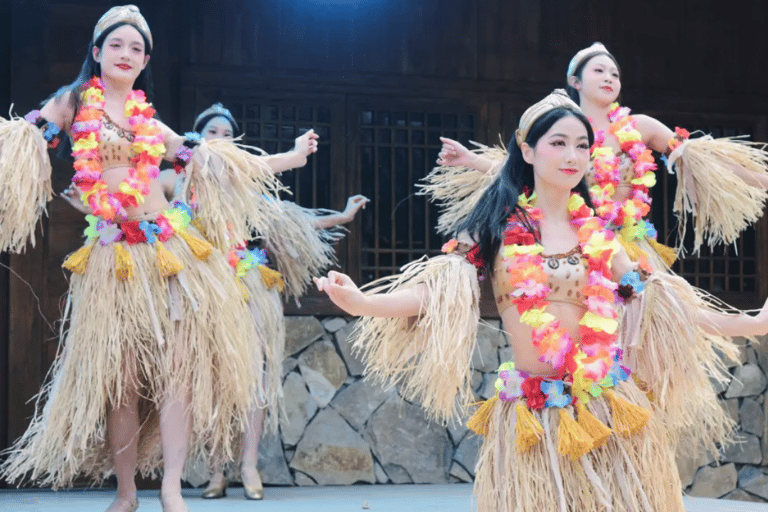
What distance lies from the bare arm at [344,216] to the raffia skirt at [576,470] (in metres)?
2.34

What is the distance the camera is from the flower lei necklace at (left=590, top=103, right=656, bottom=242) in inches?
163

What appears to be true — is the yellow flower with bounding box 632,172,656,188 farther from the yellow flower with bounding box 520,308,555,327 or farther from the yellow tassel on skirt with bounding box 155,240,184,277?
the yellow tassel on skirt with bounding box 155,240,184,277

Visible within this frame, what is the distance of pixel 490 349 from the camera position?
19.9 feet

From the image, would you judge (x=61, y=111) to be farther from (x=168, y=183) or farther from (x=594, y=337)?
(x=594, y=337)

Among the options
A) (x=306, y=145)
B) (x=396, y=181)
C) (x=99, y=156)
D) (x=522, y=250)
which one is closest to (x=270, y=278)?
(x=396, y=181)

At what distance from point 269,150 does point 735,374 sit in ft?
8.94

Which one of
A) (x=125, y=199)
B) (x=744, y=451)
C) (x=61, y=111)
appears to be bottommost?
(x=744, y=451)

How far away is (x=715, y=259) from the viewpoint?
6.52 m

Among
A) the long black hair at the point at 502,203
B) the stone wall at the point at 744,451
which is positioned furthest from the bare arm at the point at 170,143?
the stone wall at the point at 744,451

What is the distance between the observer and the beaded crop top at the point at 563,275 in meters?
2.88

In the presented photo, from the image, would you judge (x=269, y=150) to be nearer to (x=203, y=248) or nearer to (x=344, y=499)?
(x=344, y=499)

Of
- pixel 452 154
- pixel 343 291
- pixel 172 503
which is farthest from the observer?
pixel 452 154

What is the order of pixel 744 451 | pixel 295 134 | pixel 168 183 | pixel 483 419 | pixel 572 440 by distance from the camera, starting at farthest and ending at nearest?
1. pixel 744 451
2. pixel 295 134
3. pixel 168 183
4. pixel 483 419
5. pixel 572 440

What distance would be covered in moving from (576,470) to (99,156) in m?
1.77
